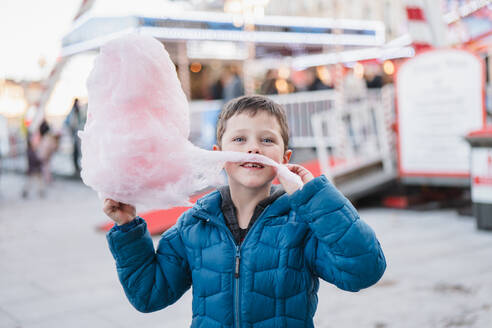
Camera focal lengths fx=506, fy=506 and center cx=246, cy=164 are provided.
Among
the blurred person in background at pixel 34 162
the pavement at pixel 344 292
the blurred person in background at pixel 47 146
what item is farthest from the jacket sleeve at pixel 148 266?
the blurred person in background at pixel 47 146

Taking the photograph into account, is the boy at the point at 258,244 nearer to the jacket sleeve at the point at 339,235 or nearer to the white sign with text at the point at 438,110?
the jacket sleeve at the point at 339,235

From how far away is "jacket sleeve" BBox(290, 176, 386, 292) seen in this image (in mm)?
1501

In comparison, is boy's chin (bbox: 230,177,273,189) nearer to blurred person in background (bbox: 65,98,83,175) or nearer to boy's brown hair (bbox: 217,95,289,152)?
boy's brown hair (bbox: 217,95,289,152)

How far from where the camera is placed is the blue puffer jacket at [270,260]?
59.7 inches

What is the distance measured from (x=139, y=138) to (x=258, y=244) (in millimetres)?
498

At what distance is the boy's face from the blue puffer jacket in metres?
0.12

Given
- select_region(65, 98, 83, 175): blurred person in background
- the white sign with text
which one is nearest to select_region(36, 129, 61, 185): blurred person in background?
select_region(65, 98, 83, 175): blurred person in background

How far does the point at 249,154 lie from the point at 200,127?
420 inches

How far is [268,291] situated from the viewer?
62.2 inches

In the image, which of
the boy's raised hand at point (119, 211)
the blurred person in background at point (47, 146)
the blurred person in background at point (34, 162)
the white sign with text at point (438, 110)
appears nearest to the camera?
the boy's raised hand at point (119, 211)

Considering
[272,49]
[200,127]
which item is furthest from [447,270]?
[272,49]

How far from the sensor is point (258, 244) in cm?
160

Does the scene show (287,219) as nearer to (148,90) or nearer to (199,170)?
(199,170)

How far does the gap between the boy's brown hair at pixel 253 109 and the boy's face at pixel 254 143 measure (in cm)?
2
